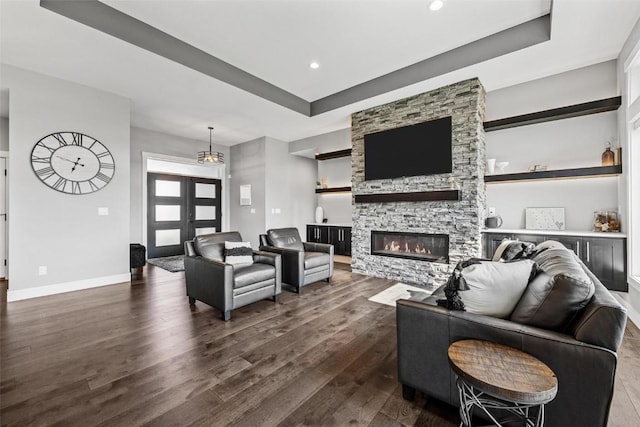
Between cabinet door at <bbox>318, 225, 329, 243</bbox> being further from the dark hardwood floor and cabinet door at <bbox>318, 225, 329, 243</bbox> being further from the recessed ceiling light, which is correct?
the recessed ceiling light

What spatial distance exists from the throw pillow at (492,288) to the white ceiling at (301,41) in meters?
2.75

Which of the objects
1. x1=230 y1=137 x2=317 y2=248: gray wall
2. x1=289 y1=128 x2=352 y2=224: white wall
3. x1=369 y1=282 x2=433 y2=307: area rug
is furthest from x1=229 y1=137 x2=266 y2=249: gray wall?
x1=369 y1=282 x2=433 y2=307: area rug

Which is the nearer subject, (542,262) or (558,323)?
(558,323)

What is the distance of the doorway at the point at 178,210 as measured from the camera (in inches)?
259

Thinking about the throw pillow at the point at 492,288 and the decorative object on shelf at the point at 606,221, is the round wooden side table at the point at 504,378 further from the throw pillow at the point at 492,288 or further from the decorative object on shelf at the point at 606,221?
the decorative object on shelf at the point at 606,221

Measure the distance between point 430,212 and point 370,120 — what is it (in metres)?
2.03

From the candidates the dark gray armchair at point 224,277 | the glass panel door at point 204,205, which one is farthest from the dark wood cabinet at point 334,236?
the dark gray armchair at point 224,277

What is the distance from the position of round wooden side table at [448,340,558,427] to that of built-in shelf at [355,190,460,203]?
3.05 m

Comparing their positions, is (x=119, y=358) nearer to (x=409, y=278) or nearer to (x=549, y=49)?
(x=409, y=278)

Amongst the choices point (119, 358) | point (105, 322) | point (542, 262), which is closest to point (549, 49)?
point (542, 262)

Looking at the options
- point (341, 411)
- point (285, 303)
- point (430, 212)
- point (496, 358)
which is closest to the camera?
point (496, 358)

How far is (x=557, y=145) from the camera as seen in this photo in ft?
12.8

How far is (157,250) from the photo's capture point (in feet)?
21.8

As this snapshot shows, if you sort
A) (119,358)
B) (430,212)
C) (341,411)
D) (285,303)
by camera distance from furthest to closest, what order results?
(430,212), (285,303), (119,358), (341,411)
